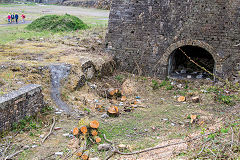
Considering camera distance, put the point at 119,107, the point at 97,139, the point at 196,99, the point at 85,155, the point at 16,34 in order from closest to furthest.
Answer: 1. the point at 85,155
2. the point at 97,139
3. the point at 119,107
4. the point at 196,99
5. the point at 16,34

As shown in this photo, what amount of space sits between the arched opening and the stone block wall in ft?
19.2

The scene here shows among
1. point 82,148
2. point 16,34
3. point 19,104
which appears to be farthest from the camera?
point 16,34

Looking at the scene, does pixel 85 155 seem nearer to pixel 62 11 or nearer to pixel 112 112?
pixel 112 112

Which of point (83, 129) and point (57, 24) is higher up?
point (57, 24)

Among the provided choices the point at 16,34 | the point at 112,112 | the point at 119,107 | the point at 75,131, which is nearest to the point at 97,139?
the point at 75,131

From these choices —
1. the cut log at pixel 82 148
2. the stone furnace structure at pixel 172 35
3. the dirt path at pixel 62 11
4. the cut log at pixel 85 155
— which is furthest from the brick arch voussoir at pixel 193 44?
the dirt path at pixel 62 11

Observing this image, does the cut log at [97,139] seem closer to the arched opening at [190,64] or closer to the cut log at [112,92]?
the cut log at [112,92]

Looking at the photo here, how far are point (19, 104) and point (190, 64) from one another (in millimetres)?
7906

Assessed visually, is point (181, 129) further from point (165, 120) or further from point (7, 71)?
point (7, 71)

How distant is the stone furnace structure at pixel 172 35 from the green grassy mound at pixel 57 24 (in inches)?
182

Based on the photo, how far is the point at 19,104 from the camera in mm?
6293

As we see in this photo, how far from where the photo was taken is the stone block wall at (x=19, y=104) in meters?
5.86

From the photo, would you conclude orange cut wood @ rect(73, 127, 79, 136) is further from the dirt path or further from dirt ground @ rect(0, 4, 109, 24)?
the dirt path

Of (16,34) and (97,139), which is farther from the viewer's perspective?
(16,34)
